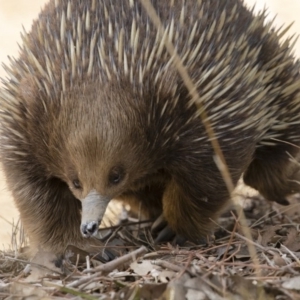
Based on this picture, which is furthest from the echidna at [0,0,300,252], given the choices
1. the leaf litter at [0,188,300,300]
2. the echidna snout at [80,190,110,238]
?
the leaf litter at [0,188,300,300]

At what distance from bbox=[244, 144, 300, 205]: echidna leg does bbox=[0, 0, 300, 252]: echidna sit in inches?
10.1

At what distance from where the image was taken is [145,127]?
12.4ft

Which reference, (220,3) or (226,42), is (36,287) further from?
→ (220,3)

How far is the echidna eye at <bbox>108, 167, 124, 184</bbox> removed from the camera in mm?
3633

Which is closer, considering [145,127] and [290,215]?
[145,127]

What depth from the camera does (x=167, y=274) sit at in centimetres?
327

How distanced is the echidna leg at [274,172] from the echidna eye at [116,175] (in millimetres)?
1395

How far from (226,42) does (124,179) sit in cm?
98

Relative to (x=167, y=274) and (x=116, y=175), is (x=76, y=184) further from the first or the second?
(x=167, y=274)

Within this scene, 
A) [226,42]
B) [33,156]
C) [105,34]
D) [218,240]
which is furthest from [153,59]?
[218,240]

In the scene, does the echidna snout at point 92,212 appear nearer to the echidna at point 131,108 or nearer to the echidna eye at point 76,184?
the echidna at point 131,108

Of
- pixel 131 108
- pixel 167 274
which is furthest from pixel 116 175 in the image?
pixel 167 274

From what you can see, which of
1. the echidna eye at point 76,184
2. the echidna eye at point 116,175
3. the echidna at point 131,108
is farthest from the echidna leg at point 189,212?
the echidna eye at point 76,184

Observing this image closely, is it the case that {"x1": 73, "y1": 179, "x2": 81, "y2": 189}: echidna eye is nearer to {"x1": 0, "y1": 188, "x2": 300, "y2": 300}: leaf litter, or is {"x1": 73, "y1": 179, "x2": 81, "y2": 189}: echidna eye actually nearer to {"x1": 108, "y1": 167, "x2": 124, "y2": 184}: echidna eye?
{"x1": 108, "y1": 167, "x2": 124, "y2": 184}: echidna eye
